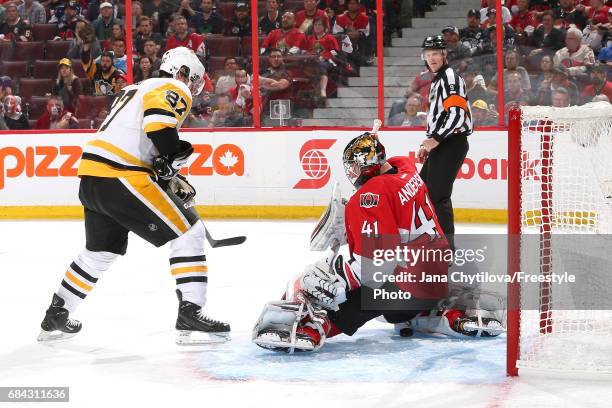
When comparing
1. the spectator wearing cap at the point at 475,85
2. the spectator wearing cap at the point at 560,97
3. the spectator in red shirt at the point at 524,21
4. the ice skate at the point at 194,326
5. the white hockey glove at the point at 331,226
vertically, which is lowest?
the ice skate at the point at 194,326

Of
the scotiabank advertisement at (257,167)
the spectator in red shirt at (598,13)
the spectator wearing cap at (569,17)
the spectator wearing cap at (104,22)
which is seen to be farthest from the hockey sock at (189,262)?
the spectator wearing cap at (104,22)

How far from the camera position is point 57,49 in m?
9.31

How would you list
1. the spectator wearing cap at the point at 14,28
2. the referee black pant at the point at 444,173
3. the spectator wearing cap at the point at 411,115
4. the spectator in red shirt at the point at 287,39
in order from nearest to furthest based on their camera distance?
the referee black pant at the point at 444,173 < the spectator wearing cap at the point at 411,115 < the spectator in red shirt at the point at 287,39 < the spectator wearing cap at the point at 14,28

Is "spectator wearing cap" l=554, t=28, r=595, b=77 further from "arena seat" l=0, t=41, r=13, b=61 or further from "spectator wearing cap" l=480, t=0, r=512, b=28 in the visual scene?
"arena seat" l=0, t=41, r=13, b=61

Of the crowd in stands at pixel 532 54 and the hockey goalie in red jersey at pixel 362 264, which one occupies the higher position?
the crowd in stands at pixel 532 54

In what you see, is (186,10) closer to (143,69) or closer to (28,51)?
(143,69)

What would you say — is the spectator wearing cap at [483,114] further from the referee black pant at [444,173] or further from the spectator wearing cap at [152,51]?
the referee black pant at [444,173]

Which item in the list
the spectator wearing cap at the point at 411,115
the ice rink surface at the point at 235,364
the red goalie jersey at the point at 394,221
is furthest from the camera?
the spectator wearing cap at the point at 411,115

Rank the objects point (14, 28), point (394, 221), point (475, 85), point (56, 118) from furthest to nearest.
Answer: point (14, 28)
point (56, 118)
point (475, 85)
point (394, 221)

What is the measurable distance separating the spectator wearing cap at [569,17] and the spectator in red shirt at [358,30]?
154 centimetres

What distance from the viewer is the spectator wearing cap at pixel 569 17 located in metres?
8.27

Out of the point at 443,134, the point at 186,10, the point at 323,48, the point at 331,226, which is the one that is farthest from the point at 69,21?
the point at 331,226

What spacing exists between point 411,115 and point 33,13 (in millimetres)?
3738

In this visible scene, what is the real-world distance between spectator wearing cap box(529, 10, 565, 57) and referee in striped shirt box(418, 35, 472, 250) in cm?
328
